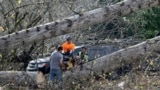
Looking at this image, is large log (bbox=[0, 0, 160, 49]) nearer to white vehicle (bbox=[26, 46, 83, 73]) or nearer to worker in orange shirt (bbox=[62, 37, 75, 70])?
worker in orange shirt (bbox=[62, 37, 75, 70])

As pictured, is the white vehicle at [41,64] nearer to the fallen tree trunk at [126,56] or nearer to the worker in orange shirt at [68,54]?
the worker in orange shirt at [68,54]

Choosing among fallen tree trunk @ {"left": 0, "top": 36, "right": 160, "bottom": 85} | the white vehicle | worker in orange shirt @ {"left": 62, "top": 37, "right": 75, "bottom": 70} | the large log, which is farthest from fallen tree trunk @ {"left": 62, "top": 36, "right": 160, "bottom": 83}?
the white vehicle

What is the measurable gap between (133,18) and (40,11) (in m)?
2.80

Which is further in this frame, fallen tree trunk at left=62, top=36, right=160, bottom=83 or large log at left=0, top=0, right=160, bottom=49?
fallen tree trunk at left=62, top=36, right=160, bottom=83

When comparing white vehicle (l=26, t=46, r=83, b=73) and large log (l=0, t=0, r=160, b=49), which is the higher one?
large log (l=0, t=0, r=160, b=49)

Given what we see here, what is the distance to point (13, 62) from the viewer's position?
12.8m

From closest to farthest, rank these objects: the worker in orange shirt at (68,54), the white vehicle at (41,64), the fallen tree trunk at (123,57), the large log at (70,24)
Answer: the large log at (70,24)
the fallen tree trunk at (123,57)
the worker in orange shirt at (68,54)
the white vehicle at (41,64)

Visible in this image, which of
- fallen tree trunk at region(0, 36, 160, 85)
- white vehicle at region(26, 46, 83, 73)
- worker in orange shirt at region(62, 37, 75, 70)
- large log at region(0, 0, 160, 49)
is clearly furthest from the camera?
white vehicle at region(26, 46, 83, 73)

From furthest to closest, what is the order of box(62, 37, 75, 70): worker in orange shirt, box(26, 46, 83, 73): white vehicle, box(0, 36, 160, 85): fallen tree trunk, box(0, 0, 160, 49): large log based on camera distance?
box(26, 46, 83, 73): white vehicle < box(62, 37, 75, 70): worker in orange shirt < box(0, 36, 160, 85): fallen tree trunk < box(0, 0, 160, 49): large log

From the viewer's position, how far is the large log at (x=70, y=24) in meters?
8.15

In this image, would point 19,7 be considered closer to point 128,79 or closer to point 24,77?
point 24,77

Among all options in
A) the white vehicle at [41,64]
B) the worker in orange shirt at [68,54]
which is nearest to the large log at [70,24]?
the worker in orange shirt at [68,54]

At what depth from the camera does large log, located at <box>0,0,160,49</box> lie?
26.7ft

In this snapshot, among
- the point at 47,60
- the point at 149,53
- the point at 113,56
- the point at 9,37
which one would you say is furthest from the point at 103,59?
the point at 47,60
